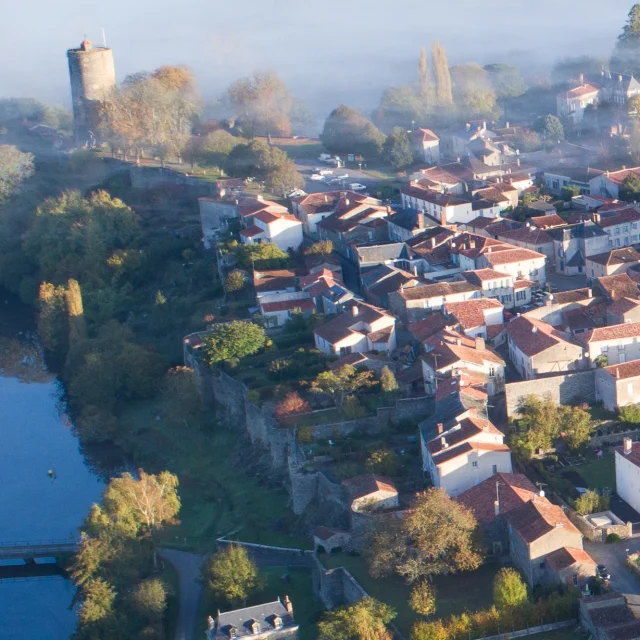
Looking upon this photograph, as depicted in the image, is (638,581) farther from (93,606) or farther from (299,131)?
(299,131)

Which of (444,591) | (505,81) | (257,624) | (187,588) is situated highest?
(505,81)

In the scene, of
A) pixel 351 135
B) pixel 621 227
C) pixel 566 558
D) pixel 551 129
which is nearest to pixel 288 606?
pixel 566 558

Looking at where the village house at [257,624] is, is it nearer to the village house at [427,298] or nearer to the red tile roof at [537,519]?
the red tile roof at [537,519]

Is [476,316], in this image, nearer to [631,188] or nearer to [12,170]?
[631,188]

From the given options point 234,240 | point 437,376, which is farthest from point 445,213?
point 437,376

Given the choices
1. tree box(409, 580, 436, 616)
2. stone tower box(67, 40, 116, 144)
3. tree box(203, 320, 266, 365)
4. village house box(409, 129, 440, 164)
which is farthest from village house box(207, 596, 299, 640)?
stone tower box(67, 40, 116, 144)

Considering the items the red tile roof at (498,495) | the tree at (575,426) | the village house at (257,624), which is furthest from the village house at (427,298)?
the village house at (257,624)
